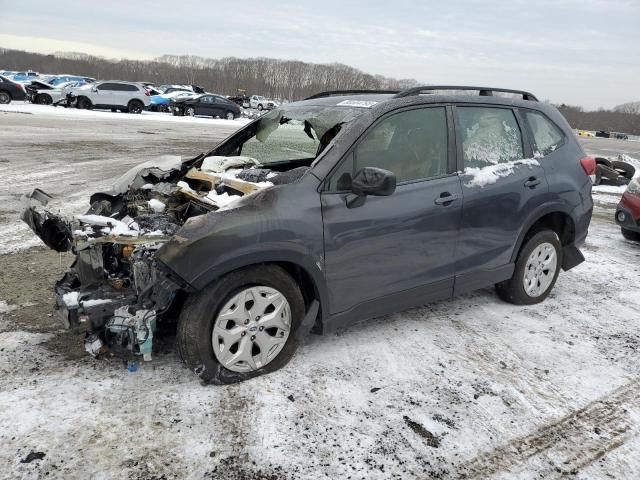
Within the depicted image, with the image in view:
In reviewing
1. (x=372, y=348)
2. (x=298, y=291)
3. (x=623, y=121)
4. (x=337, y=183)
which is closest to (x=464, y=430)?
(x=372, y=348)

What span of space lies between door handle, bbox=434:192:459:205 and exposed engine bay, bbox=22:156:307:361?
1012 mm

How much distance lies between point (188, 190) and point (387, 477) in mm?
2444

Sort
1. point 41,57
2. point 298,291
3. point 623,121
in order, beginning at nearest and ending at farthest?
1. point 298,291
2. point 623,121
3. point 41,57

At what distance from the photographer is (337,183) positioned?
3277mm

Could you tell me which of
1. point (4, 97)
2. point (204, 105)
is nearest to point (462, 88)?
point (4, 97)

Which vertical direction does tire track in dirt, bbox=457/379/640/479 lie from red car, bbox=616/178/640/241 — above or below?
below

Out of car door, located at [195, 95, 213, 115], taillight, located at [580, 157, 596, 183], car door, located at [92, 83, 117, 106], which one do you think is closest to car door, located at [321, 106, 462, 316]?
taillight, located at [580, 157, 596, 183]

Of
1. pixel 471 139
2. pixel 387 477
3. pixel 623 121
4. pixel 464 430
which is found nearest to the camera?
pixel 387 477

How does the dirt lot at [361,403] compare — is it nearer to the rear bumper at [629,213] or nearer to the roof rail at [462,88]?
the roof rail at [462,88]

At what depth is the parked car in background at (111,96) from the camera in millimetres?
29234

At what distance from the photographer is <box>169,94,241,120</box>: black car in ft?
105

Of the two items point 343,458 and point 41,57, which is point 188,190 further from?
point 41,57

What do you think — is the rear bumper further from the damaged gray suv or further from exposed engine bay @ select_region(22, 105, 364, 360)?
exposed engine bay @ select_region(22, 105, 364, 360)

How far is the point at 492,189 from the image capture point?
13.0ft
